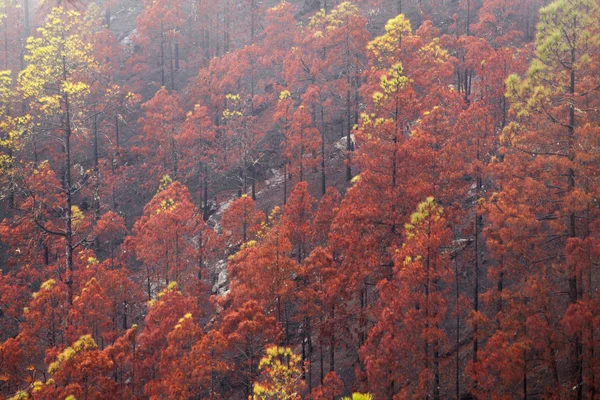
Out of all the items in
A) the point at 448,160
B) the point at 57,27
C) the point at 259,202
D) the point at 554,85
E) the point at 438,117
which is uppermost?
the point at 57,27

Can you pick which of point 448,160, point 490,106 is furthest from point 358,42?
point 448,160

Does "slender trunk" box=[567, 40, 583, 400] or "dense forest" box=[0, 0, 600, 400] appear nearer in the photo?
"slender trunk" box=[567, 40, 583, 400]

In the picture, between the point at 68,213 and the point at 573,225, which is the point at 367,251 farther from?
the point at 68,213

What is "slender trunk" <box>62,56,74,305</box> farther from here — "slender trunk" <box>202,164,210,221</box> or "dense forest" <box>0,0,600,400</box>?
"slender trunk" <box>202,164,210,221</box>

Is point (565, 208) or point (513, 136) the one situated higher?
point (513, 136)

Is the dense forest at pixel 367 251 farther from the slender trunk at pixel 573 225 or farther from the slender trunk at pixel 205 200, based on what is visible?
the slender trunk at pixel 205 200

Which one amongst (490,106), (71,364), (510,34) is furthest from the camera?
(510,34)

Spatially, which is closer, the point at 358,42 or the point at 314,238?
the point at 314,238

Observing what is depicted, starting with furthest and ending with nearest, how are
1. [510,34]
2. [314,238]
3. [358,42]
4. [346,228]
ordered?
[510,34]
[358,42]
[314,238]
[346,228]

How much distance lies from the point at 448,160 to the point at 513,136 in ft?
13.3

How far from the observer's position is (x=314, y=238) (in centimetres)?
2562

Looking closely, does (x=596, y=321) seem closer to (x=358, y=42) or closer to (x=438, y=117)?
(x=438, y=117)

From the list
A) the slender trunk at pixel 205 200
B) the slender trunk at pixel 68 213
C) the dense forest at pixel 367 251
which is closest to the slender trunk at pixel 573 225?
the dense forest at pixel 367 251

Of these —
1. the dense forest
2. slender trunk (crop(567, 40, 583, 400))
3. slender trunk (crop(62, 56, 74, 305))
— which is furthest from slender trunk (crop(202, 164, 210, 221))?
slender trunk (crop(567, 40, 583, 400))
